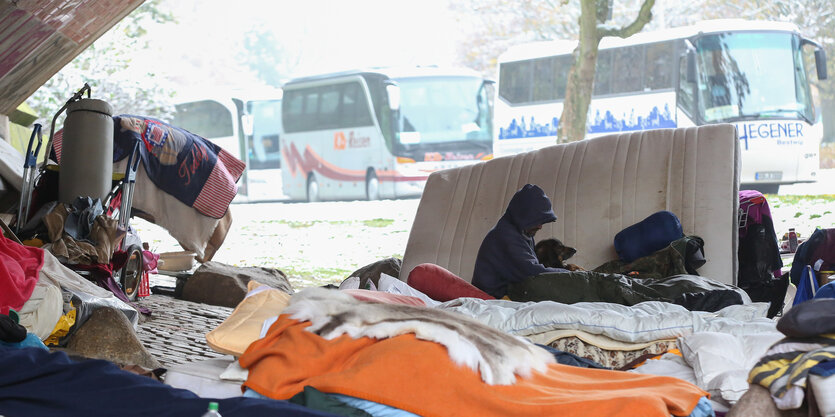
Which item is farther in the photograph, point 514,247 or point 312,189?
point 312,189

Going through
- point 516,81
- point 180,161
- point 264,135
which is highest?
point 516,81

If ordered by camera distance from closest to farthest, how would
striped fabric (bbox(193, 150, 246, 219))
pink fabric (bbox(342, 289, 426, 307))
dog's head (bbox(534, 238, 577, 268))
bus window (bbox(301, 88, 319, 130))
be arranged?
1. pink fabric (bbox(342, 289, 426, 307))
2. dog's head (bbox(534, 238, 577, 268))
3. striped fabric (bbox(193, 150, 246, 219))
4. bus window (bbox(301, 88, 319, 130))

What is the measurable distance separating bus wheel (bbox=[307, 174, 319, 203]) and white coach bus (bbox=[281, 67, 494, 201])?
0.44 meters

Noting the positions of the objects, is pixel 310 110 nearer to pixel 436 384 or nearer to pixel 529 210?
pixel 529 210

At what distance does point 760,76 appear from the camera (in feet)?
39.4

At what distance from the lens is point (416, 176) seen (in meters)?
15.4

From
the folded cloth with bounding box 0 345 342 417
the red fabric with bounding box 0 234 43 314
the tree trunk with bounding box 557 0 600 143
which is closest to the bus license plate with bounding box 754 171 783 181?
the tree trunk with bounding box 557 0 600 143

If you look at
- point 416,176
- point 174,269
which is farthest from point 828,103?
point 174,269

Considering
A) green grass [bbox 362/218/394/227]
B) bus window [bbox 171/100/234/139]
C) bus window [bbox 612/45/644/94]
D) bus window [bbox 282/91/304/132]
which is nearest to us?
bus window [bbox 612/45/644/94]

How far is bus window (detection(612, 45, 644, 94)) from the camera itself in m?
13.5

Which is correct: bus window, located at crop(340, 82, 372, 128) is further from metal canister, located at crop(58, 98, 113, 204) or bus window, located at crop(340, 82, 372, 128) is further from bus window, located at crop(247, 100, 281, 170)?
metal canister, located at crop(58, 98, 113, 204)

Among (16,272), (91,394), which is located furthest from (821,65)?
(91,394)

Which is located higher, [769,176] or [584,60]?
[584,60]

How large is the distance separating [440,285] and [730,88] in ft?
29.9
